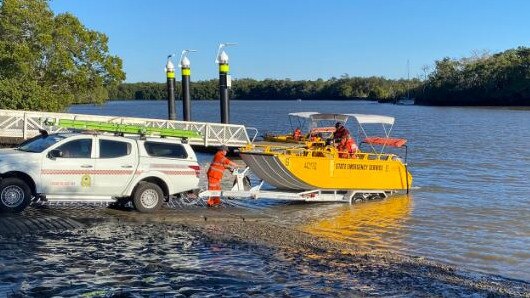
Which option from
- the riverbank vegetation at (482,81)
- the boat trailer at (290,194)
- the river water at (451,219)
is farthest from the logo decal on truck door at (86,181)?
the riverbank vegetation at (482,81)

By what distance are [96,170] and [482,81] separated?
489 ft

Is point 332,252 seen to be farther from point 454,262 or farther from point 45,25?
point 45,25

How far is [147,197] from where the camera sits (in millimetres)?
14484

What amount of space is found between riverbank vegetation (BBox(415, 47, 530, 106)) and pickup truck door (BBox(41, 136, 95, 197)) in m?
138

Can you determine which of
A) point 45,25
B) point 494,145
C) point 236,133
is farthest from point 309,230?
point 494,145

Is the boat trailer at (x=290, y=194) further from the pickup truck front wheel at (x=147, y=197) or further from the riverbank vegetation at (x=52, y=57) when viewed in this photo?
the riverbank vegetation at (x=52, y=57)

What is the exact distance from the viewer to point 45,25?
41031 mm

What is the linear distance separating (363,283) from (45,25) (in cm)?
3644

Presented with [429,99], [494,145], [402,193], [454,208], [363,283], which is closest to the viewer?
[363,283]

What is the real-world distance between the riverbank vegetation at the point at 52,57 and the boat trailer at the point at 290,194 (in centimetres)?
2176

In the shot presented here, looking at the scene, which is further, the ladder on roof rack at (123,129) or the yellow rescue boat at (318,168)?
the yellow rescue boat at (318,168)

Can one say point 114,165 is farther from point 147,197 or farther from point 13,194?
point 13,194

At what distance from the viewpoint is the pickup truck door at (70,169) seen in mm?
13352

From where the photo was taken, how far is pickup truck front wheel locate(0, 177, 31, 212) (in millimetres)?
13047
